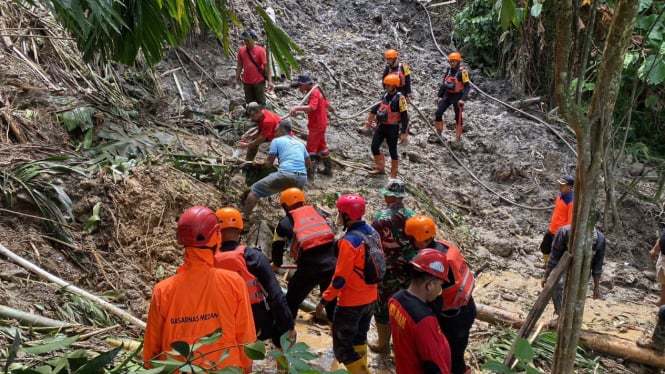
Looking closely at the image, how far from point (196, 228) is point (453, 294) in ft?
7.07

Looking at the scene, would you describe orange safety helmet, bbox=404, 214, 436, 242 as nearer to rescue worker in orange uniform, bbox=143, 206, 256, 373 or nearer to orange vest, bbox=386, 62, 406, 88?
rescue worker in orange uniform, bbox=143, 206, 256, 373

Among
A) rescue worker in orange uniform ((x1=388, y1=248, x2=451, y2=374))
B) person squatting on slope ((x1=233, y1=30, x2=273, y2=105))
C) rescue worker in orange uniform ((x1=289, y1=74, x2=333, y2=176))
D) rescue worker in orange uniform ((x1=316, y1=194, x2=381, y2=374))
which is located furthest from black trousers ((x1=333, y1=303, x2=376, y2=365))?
person squatting on slope ((x1=233, y1=30, x2=273, y2=105))

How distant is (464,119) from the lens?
464 inches

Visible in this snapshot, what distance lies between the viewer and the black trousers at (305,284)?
4910 mm

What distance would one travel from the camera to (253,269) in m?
3.95

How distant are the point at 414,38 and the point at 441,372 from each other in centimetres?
1259

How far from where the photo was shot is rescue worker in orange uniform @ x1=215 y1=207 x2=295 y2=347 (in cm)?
386

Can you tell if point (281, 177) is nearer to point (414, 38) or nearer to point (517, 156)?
point (517, 156)

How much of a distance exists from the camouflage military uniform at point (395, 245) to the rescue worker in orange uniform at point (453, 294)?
0.58 metres

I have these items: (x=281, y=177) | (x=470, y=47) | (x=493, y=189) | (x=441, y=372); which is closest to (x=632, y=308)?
(x=493, y=189)

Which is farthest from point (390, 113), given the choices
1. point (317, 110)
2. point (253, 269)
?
point (253, 269)

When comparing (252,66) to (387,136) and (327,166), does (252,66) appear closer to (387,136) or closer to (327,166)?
(327,166)

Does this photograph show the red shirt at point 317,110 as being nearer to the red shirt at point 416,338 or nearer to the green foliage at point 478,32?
the red shirt at point 416,338

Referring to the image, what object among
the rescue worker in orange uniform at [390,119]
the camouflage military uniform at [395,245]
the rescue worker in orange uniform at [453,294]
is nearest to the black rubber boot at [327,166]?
the rescue worker in orange uniform at [390,119]
